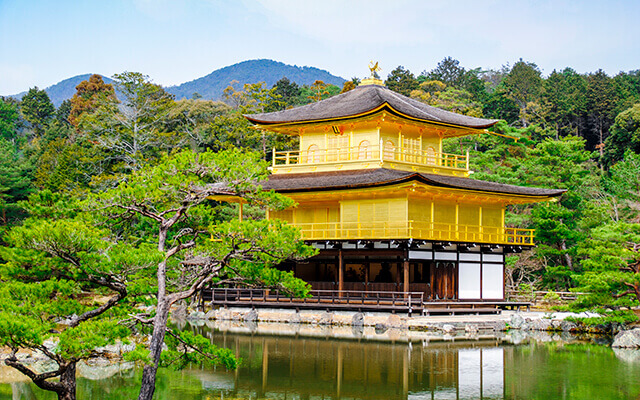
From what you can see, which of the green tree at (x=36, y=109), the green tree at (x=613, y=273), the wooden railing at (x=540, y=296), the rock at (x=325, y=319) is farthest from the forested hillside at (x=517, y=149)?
the rock at (x=325, y=319)

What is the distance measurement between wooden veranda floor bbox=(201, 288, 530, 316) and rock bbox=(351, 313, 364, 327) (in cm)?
42

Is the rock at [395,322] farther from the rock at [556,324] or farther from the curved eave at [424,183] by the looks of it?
the rock at [556,324]

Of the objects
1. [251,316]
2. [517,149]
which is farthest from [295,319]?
[517,149]

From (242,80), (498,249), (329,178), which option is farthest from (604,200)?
(242,80)

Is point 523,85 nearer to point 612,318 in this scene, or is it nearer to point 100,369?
point 612,318

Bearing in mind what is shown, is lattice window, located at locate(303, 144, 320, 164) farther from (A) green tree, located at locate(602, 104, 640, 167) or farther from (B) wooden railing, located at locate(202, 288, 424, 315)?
(A) green tree, located at locate(602, 104, 640, 167)

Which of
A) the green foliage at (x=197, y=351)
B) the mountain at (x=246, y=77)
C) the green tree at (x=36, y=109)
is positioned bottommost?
the green foliage at (x=197, y=351)

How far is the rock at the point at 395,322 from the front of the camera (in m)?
25.2

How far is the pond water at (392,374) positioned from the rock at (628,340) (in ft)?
1.42

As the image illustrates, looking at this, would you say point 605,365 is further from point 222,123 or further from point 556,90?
point 556,90

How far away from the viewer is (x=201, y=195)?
40.3ft

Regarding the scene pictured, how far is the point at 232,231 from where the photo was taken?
38.8ft

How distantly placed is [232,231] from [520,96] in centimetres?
6278

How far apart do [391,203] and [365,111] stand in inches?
175
